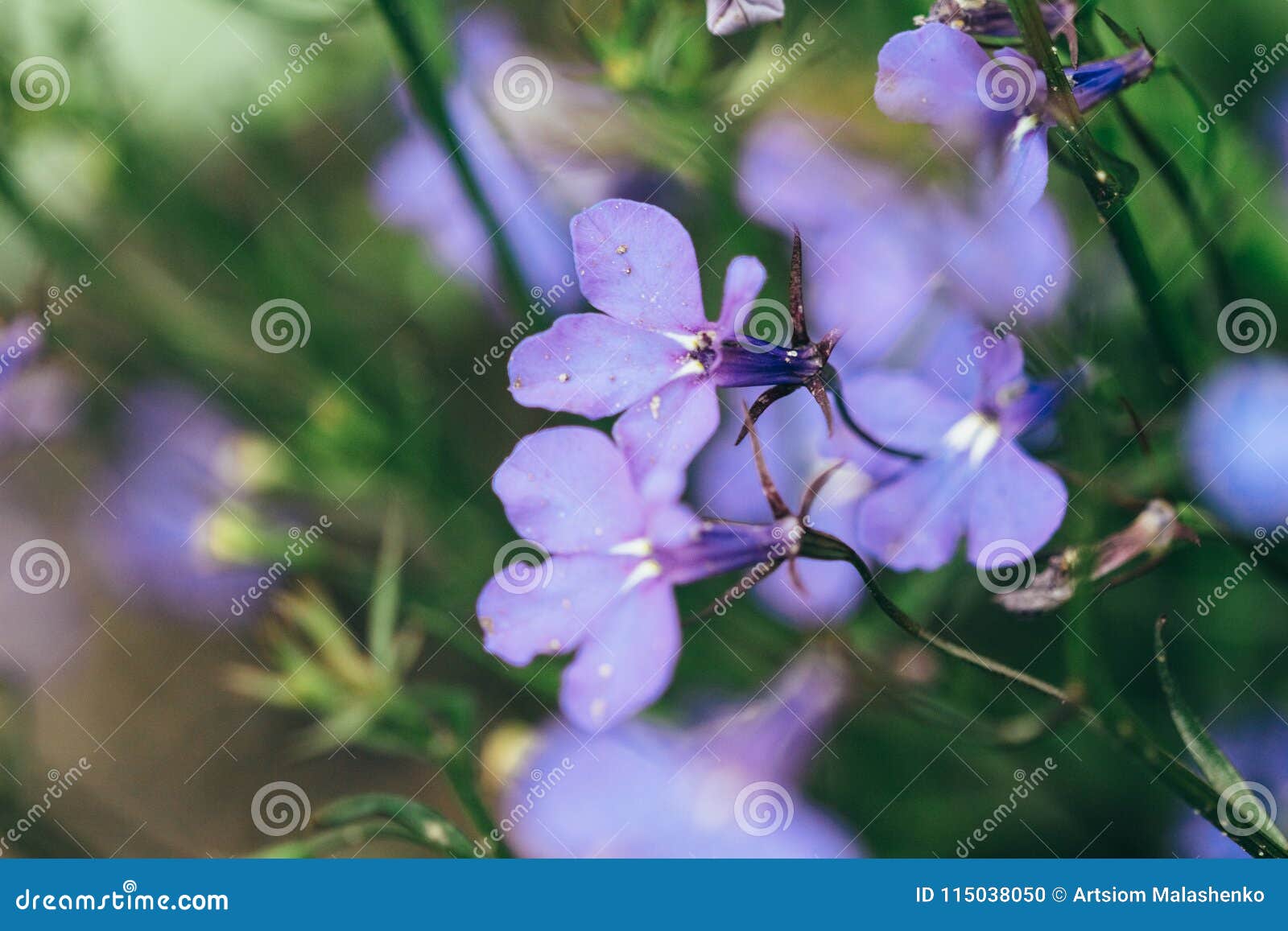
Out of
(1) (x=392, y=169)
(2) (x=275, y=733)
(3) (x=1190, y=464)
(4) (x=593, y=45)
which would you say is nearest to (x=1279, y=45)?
(3) (x=1190, y=464)

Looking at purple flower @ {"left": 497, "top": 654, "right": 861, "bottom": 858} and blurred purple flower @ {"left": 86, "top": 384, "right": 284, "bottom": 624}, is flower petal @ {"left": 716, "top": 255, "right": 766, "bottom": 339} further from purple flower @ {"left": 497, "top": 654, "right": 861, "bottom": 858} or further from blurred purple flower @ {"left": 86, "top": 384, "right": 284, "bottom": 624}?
blurred purple flower @ {"left": 86, "top": 384, "right": 284, "bottom": 624}

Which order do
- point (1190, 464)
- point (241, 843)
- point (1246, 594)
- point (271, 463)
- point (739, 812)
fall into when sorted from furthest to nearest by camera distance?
point (241, 843)
point (271, 463)
point (1246, 594)
point (739, 812)
point (1190, 464)

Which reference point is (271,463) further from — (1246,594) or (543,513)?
(1246,594)

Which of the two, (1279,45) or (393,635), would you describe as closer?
(1279,45)

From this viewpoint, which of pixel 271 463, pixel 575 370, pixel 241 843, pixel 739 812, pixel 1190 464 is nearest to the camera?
pixel 575 370

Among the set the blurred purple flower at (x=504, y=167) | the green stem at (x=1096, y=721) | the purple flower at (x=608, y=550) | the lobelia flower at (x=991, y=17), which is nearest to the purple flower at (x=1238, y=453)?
the green stem at (x=1096, y=721)

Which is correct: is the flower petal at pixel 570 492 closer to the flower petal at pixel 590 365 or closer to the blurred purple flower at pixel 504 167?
the flower petal at pixel 590 365

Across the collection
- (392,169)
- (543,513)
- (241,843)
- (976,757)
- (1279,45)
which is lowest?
(241,843)

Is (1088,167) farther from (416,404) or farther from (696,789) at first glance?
(416,404)
